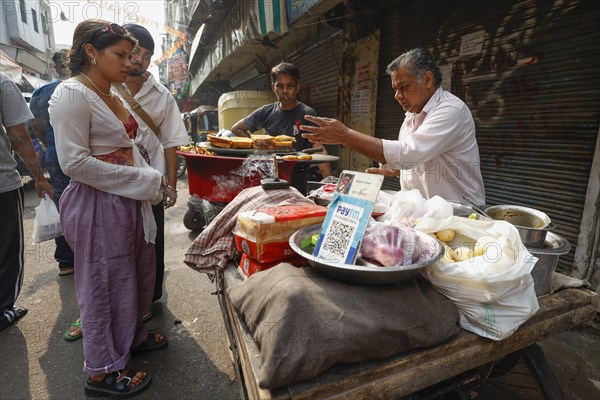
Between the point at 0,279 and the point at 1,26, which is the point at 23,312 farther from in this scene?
the point at 1,26

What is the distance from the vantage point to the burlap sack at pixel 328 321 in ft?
2.78

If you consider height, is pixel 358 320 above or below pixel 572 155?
below

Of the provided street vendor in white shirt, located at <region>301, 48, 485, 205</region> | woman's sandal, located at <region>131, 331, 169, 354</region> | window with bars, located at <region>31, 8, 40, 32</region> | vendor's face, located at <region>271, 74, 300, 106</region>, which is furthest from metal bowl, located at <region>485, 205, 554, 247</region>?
window with bars, located at <region>31, 8, 40, 32</region>

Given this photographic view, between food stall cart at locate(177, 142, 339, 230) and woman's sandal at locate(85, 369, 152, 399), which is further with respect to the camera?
food stall cart at locate(177, 142, 339, 230)

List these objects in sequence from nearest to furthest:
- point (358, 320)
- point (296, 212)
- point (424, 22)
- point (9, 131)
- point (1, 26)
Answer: point (358, 320), point (296, 212), point (9, 131), point (424, 22), point (1, 26)

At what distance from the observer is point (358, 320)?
911 millimetres

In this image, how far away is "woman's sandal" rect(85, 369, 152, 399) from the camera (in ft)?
6.54

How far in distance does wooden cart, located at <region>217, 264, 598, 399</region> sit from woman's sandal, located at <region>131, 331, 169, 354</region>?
4.53 ft

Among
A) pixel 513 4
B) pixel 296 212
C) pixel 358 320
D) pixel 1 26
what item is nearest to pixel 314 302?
pixel 358 320

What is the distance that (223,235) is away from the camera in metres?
1.68

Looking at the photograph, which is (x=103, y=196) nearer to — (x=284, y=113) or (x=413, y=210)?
(x=413, y=210)

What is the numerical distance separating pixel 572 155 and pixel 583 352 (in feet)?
5.34

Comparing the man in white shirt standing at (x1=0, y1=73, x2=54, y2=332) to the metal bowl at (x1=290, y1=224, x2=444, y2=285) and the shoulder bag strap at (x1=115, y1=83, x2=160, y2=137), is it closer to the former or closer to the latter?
the shoulder bag strap at (x1=115, y1=83, x2=160, y2=137)

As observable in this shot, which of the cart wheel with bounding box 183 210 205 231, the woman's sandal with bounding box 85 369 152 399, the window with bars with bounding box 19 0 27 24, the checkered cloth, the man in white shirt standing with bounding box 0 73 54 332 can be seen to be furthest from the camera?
the window with bars with bounding box 19 0 27 24
